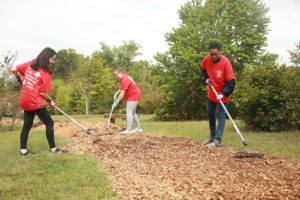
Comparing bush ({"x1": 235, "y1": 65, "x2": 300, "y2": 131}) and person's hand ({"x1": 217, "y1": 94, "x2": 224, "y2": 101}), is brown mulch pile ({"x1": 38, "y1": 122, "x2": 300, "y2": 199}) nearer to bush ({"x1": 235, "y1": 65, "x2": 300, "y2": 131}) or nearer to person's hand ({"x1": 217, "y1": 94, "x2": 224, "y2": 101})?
person's hand ({"x1": 217, "y1": 94, "x2": 224, "y2": 101})

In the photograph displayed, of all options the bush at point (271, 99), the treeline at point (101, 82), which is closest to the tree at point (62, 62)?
the treeline at point (101, 82)

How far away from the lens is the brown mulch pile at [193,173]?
2.49 meters

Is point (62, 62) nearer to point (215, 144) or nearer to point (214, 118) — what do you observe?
point (214, 118)

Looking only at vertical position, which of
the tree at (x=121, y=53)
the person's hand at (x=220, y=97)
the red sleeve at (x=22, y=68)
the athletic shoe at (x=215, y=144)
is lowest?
the athletic shoe at (x=215, y=144)

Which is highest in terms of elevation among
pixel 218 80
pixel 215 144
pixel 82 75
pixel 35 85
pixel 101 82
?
pixel 82 75

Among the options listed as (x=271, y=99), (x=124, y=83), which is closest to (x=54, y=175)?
(x=124, y=83)

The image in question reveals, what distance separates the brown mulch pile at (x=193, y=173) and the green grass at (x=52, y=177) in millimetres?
211

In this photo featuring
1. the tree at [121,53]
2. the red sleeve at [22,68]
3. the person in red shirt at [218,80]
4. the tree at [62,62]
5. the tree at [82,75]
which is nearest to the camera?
the red sleeve at [22,68]

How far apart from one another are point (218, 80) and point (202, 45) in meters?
9.37

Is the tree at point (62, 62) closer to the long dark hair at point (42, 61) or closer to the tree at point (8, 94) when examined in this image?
the tree at point (8, 94)

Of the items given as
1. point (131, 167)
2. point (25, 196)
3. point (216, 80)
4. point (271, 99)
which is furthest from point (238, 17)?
point (25, 196)

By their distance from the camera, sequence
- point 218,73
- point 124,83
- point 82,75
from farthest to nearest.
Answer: point 82,75 < point 124,83 < point 218,73

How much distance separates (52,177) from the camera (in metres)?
2.95

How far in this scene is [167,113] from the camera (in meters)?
14.9
